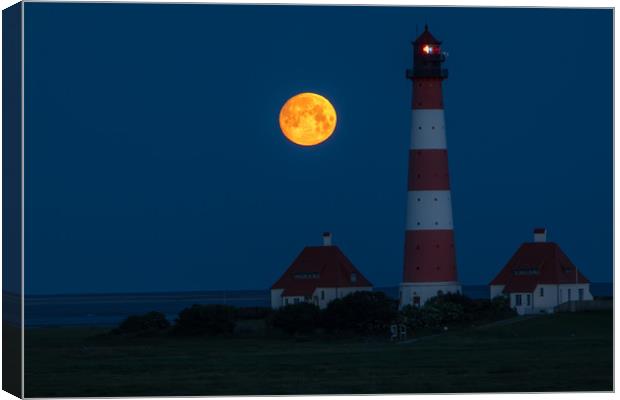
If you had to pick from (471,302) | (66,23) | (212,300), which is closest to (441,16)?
(66,23)

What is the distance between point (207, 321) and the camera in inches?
1310

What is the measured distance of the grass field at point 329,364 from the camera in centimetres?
2608

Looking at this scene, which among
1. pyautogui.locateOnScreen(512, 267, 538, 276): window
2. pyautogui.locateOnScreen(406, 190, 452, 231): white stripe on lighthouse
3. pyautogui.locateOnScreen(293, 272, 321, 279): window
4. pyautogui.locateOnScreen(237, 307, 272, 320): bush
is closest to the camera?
pyautogui.locateOnScreen(237, 307, 272, 320): bush

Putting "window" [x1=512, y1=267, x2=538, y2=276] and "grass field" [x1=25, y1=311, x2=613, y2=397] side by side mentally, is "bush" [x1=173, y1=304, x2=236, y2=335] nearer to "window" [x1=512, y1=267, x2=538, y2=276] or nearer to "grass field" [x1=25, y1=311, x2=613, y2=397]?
"grass field" [x1=25, y1=311, x2=613, y2=397]

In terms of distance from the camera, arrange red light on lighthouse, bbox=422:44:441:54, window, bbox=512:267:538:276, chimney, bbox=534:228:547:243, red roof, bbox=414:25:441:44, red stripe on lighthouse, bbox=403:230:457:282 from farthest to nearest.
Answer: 1. window, bbox=512:267:538:276
2. red stripe on lighthouse, bbox=403:230:457:282
3. chimney, bbox=534:228:547:243
4. red light on lighthouse, bbox=422:44:441:54
5. red roof, bbox=414:25:441:44

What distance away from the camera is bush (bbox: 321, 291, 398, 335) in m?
32.2

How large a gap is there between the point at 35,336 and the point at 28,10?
11.1 m

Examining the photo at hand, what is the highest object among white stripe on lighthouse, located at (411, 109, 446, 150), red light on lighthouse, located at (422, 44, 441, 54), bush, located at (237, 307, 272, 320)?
red light on lighthouse, located at (422, 44, 441, 54)

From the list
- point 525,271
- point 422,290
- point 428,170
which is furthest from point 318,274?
point 525,271

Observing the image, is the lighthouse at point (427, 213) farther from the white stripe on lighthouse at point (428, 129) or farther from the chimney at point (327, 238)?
the chimney at point (327, 238)

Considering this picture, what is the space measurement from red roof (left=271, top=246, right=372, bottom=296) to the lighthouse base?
0.72 meters

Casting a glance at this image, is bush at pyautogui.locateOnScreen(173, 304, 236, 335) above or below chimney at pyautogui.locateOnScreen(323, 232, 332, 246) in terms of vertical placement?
below

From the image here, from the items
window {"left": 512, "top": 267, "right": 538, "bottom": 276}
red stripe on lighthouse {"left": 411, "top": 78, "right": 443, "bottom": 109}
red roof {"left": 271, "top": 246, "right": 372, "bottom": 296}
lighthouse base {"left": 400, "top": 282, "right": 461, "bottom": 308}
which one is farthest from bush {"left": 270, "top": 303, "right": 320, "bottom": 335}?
window {"left": 512, "top": 267, "right": 538, "bottom": 276}

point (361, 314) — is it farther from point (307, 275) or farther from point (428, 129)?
point (428, 129)
